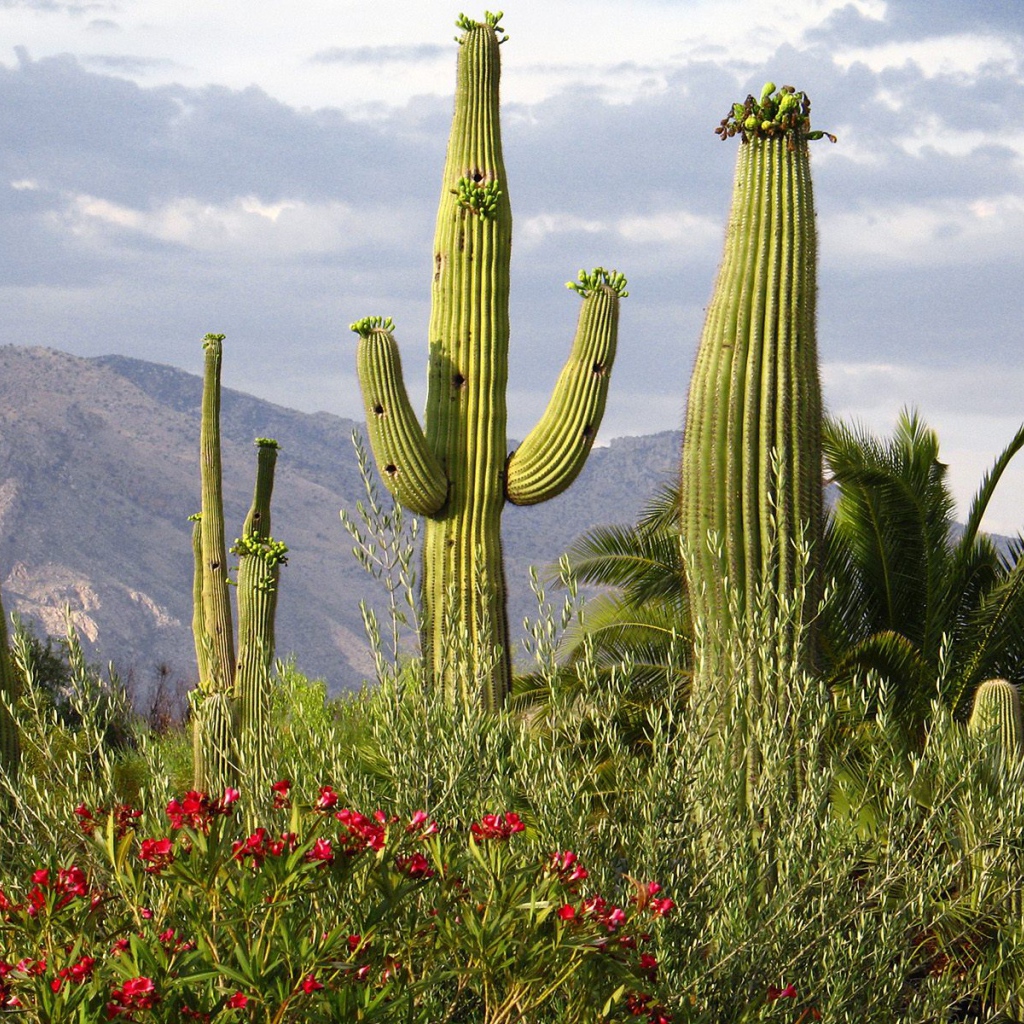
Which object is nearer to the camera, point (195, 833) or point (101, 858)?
point (195, 833)

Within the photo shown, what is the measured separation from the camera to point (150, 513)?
119688 mm

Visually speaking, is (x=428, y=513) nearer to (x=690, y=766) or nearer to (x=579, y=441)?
(x=579, y=441)

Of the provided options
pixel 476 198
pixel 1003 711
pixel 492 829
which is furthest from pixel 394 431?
pixel 492 829

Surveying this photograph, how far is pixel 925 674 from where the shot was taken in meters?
11.2

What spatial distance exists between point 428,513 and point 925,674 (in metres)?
4.33

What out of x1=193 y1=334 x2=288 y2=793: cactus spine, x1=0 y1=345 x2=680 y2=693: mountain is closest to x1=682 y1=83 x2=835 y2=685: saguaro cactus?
x1=193 y1=334 x2=288 y2=793: cactus spine

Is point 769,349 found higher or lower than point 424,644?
higher

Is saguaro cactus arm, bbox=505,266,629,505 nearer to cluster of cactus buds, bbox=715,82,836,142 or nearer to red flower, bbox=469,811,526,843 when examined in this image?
cluster of cactus buds, bbox=715,82,836,142

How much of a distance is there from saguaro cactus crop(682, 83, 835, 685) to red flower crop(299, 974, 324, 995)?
3879 mm

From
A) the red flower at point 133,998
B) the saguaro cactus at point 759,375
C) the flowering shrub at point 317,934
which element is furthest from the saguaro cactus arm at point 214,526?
the red flower at point 133,998

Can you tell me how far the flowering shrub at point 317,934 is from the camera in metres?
3.22

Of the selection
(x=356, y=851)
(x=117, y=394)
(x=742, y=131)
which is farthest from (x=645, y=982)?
(x=117, y=394)

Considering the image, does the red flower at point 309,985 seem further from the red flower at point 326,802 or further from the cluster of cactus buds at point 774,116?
the cluster of cactus buds at point 774,116

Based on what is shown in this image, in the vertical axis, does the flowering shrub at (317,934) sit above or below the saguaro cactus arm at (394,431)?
below
